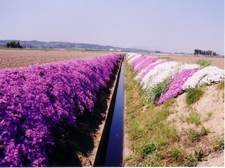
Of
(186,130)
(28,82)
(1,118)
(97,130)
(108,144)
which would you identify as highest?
A: (28,82)

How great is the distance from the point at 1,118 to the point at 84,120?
5.86 meters

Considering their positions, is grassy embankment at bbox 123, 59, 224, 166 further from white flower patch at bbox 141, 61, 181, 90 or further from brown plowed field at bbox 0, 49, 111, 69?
brown plowed field at bbox 0, 49, 111, 69

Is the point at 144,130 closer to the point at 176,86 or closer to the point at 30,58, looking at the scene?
the point at 176,86

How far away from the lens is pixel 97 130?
11.9 meters

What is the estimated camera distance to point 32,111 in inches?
317

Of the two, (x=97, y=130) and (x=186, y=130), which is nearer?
(x=186, y=130)

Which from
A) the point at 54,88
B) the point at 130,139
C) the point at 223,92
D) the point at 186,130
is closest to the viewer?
the point at 186,130

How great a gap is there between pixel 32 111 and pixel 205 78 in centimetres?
799

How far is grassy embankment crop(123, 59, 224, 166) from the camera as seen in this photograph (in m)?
7.98

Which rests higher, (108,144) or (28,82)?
(28,82)

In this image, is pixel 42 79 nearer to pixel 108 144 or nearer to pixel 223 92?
pixel 108 144

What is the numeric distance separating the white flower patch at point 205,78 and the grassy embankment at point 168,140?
2.01ft

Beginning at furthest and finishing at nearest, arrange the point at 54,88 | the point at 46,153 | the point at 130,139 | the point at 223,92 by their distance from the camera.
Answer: the point at 130,139 → the point at 54,88 → the point at 223,92 → the point at 46,153

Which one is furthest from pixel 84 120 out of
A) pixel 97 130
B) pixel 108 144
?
pixel 108 144
